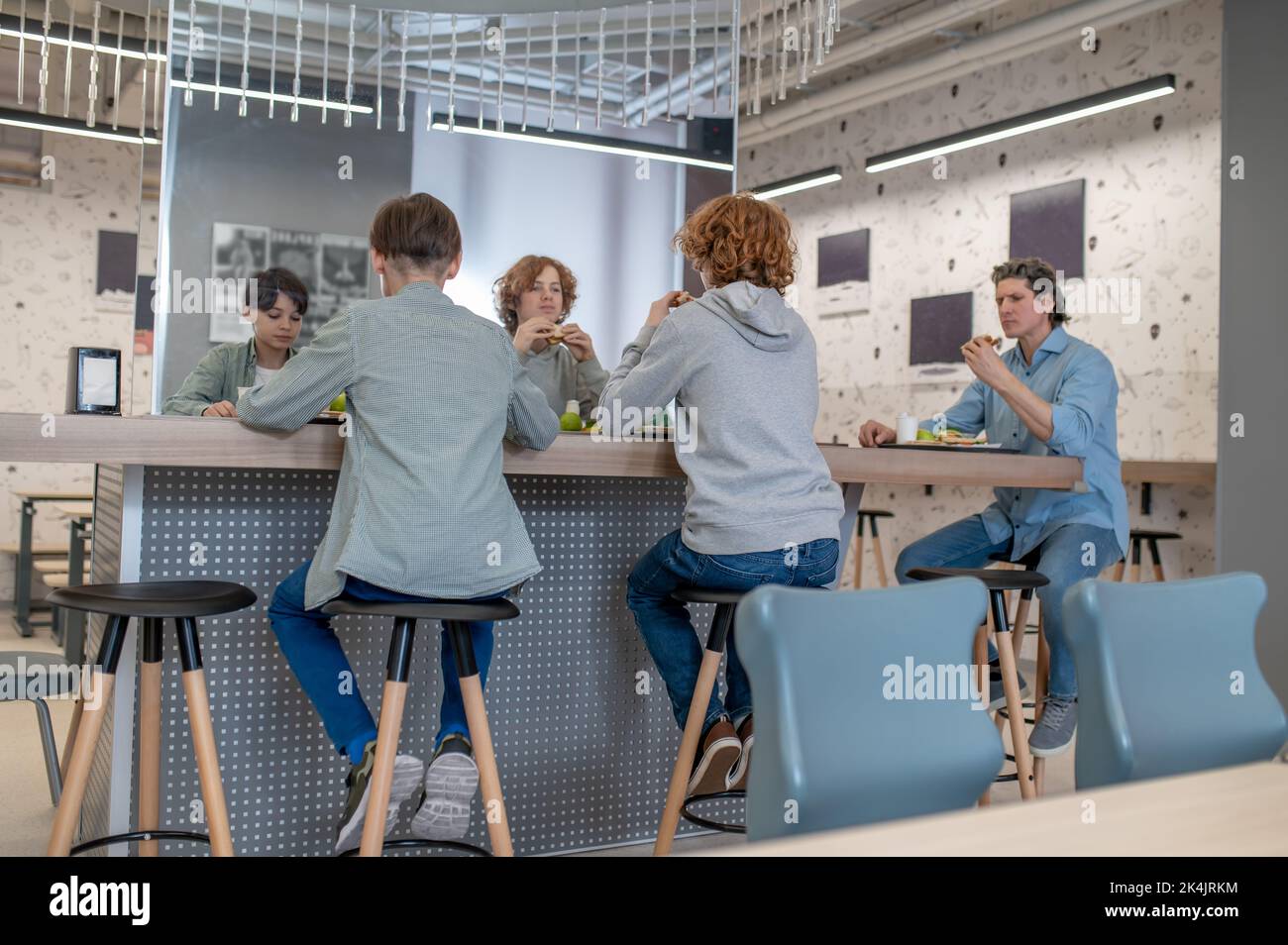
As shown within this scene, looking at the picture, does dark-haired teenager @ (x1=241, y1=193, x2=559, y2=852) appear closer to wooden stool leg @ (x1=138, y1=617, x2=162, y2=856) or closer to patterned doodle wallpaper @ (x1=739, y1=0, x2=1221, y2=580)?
wooden stool leg @ (x1=138, y1=617, x2=162, y2=856)

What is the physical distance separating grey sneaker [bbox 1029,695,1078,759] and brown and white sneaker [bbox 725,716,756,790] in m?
1.06

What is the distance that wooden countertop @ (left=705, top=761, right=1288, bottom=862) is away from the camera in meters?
0.87

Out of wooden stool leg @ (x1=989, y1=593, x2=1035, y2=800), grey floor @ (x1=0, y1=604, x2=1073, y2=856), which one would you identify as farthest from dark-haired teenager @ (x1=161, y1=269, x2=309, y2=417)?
wooden stool leg @ (x1=989, y1=593, x2=1035, y2=800)

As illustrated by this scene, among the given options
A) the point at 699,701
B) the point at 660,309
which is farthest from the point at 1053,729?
the point at 660,309

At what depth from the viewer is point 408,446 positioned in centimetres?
210

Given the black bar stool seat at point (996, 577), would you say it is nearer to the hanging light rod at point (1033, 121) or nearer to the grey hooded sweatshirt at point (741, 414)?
the grey hooded sweatshirt at point (741, 414)

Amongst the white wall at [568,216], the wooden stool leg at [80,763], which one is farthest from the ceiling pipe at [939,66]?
the wooden stool leg at [80,763]

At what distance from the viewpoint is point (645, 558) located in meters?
2.69

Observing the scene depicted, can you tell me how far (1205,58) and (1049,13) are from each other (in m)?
0.79

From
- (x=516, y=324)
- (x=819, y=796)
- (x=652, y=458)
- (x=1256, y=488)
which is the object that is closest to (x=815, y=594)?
(x=819, y=796)

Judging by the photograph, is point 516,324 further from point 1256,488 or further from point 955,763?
point 955,763

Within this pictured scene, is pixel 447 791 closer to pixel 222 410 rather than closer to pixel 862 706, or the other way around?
pixel 222 410

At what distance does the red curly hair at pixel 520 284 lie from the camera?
4.27 m

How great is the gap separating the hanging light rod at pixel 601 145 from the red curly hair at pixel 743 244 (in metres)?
2.49
